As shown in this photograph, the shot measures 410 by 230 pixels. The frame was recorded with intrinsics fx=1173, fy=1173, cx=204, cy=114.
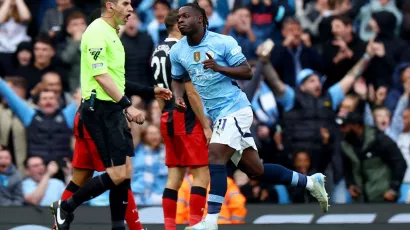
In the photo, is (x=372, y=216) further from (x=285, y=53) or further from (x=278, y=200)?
(x=285, y=53)

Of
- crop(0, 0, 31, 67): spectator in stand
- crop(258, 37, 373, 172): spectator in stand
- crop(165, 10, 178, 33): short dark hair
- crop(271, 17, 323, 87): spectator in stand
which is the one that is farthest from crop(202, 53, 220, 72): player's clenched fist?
crop(0, 0, 31, 67): spectator in stand

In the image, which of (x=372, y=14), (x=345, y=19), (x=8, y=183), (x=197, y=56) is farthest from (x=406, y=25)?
(x=197, y=56)

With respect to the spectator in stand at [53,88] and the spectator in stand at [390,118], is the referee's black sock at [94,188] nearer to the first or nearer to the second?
the spectator in stand at [53,88]

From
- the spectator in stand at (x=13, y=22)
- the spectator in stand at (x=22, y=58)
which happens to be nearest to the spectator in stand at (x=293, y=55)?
the spectator in stand at (x=22, y=58)

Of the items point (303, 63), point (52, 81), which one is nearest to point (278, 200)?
point (303, 63)

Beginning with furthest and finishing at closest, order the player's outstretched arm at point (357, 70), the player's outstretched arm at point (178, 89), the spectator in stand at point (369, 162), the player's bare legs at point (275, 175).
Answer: the player's outstretched arm at point (357, 70) → the spectator in stand at point (369, 162) → the player's outstretched arm at point (178, 89) → the player's bare legs at point (275, 175)

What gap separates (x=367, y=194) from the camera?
14078 millimetres

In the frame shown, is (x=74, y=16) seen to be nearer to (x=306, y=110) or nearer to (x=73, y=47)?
(x=73, y=47)

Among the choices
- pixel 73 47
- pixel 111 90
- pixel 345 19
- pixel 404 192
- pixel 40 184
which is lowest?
pixel 404 192

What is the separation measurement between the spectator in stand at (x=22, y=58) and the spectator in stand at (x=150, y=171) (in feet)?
7.01

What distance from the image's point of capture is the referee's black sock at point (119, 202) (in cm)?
1021

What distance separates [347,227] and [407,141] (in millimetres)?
2799

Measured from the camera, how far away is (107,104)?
10.1m

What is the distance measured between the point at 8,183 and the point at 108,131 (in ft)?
12.0
